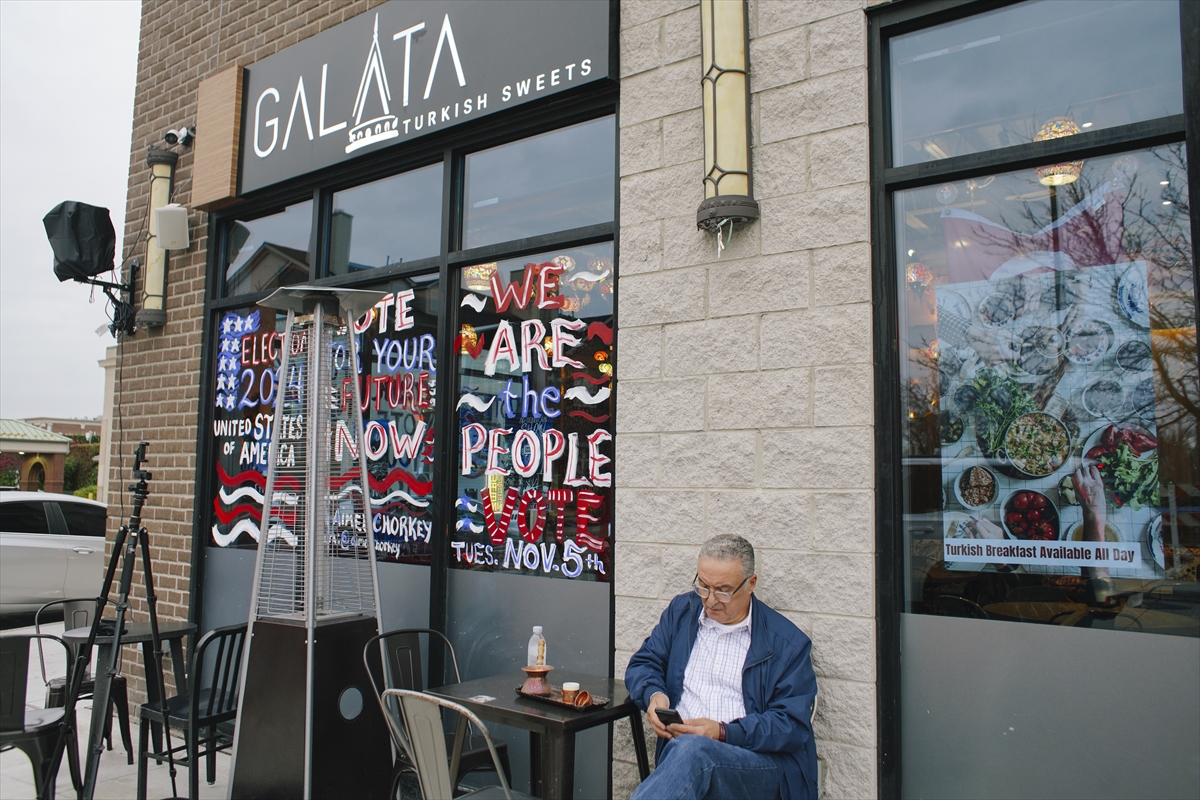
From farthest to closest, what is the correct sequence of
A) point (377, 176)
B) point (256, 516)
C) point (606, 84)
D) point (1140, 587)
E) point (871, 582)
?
point (256, 516)
point (377, 176)
point (606, 84)
point (871, 582)
point (1140, 587)

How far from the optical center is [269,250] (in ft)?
19.1

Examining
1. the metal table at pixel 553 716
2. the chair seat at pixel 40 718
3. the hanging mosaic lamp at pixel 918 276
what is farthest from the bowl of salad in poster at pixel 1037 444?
the chair seat at pixel 40 718

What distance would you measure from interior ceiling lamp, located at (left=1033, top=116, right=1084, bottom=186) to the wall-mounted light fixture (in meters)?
5.74

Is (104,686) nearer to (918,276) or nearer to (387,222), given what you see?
(387,222)

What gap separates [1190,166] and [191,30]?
6474 millimetres

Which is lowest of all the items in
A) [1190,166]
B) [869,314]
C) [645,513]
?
[645,513]

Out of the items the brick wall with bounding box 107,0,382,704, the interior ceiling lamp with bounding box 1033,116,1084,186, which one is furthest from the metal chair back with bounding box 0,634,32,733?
the interior ceiling lamp with bounding box 1033,116,1084,186

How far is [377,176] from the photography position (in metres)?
5.18

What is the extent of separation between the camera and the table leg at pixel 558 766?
276 cm

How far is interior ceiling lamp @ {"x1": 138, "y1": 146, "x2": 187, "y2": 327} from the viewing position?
616cm

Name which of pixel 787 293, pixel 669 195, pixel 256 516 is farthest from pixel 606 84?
pixel 256 516

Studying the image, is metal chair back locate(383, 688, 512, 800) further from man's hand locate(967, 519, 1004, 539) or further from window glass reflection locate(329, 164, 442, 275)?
window glass reflection locate(329, 164, 442, 275)

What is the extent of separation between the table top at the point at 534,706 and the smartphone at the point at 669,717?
231mm

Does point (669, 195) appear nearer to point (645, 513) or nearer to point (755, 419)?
point (755, 419)
